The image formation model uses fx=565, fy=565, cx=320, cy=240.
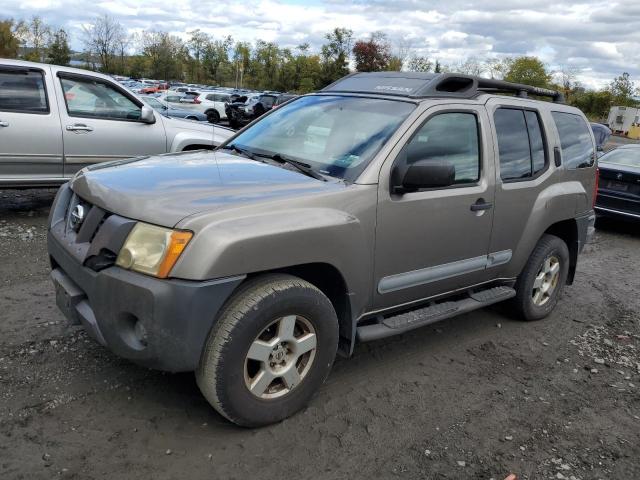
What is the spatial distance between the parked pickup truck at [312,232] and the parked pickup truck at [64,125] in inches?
133

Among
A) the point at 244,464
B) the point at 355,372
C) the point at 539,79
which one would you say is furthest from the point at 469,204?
the point at 539,79

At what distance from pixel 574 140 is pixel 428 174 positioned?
2457 millimetres

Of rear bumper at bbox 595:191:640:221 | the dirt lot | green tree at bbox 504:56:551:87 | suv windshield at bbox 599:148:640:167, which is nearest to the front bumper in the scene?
the dirt lot

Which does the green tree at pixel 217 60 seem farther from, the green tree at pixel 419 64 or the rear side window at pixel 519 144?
the rear side window at pixel 519 144

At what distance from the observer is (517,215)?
4270 millimetres

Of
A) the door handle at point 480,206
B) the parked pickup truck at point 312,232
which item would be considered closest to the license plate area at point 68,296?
the parked pickup truck at point 312,232

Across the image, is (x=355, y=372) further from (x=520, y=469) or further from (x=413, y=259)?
(x=520, y=469)

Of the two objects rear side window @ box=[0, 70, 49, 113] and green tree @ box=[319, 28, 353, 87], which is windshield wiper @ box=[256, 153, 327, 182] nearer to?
rear side window @ box=[0, 70, 49, 113]

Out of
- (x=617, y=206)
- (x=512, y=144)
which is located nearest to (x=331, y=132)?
(x=512, y=144)

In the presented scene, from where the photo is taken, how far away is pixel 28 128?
6508mm

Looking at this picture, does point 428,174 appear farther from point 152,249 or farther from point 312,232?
point 152,249

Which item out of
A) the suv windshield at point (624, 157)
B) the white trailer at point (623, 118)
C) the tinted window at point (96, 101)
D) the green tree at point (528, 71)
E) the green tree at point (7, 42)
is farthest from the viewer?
the green tree at point (528, 71)

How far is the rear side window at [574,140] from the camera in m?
4.84

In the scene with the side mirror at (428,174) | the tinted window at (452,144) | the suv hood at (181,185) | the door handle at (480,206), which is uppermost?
the tinted window at (452,144)
